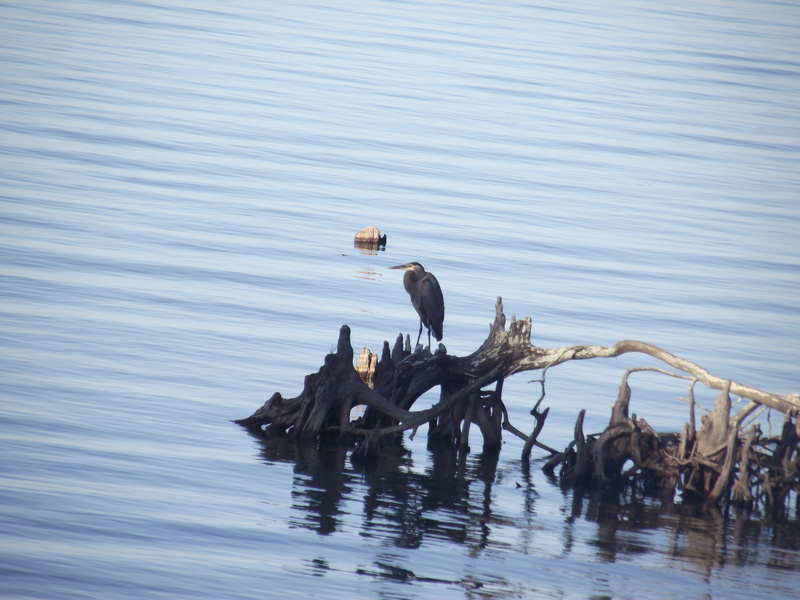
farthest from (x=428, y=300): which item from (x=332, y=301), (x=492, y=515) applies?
(x=332, y=301)

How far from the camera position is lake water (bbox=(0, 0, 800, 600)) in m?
10.0

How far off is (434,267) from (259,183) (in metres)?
9.96

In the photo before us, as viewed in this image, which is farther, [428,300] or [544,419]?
[428,300]

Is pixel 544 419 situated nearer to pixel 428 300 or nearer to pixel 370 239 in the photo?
pixel 428 300

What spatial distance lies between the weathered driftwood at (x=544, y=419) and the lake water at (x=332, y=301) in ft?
1.12

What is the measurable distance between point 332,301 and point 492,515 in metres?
9.20

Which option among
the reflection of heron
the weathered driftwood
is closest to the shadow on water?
the weathered driftwood

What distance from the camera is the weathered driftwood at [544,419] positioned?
429 inches

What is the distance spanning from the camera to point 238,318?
60.0 feet

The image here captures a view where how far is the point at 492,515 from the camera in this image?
11102 millimetres

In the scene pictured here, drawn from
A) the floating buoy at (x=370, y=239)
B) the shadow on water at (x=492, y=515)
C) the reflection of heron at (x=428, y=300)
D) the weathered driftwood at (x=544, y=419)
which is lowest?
the shadow on water at (x=492, y=515)

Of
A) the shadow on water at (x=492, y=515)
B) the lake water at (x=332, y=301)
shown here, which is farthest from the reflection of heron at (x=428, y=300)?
the shadow on water at (x=492, y=515)

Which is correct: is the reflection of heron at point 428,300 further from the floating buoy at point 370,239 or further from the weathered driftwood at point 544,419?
the floating buoy at point 370,239

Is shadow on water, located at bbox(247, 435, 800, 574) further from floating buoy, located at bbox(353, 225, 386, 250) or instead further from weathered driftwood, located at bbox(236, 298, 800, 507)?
floating buoy, located at bbox(353, 225, 386, 250)
